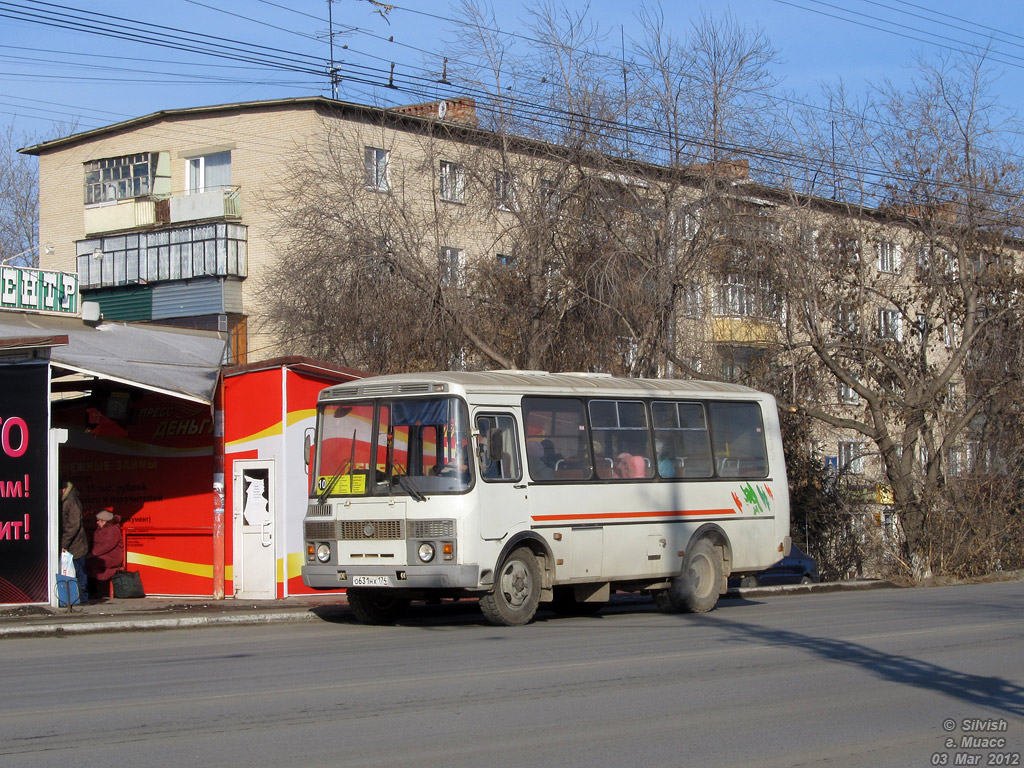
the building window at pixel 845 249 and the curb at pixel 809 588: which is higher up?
the building window at pixel 845 249

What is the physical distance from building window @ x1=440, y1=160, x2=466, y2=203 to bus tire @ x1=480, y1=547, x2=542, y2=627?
31.7 feet

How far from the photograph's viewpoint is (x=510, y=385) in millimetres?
14992

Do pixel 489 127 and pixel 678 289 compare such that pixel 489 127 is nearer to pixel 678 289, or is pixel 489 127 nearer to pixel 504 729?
pixel 678 289

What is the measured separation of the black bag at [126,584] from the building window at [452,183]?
870cm

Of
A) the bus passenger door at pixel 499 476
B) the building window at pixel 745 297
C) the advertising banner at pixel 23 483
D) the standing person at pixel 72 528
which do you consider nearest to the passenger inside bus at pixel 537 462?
the bus passenger door at pixel 499 476

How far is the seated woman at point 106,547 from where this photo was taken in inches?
758

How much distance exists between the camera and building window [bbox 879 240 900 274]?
27.1m

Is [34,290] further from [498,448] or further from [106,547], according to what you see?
[498,448]

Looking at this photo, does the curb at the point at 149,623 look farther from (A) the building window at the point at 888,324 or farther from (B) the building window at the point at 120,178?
(B) the building window at the point at 120,178

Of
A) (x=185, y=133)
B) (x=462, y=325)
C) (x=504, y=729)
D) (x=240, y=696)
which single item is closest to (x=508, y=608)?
(x=240, y=696)

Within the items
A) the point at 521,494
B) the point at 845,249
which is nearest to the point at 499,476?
the point at 521,494

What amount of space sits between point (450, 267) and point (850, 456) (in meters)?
13.8

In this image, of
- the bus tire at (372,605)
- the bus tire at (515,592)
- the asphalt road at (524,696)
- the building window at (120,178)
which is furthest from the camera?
the building window at (120,178)

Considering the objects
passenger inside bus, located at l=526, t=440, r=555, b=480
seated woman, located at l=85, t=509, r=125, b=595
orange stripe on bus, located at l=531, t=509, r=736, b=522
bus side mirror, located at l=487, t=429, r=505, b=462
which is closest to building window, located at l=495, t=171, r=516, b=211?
orange stripe on bus, located at l=531, t=509, r=736, b=522
